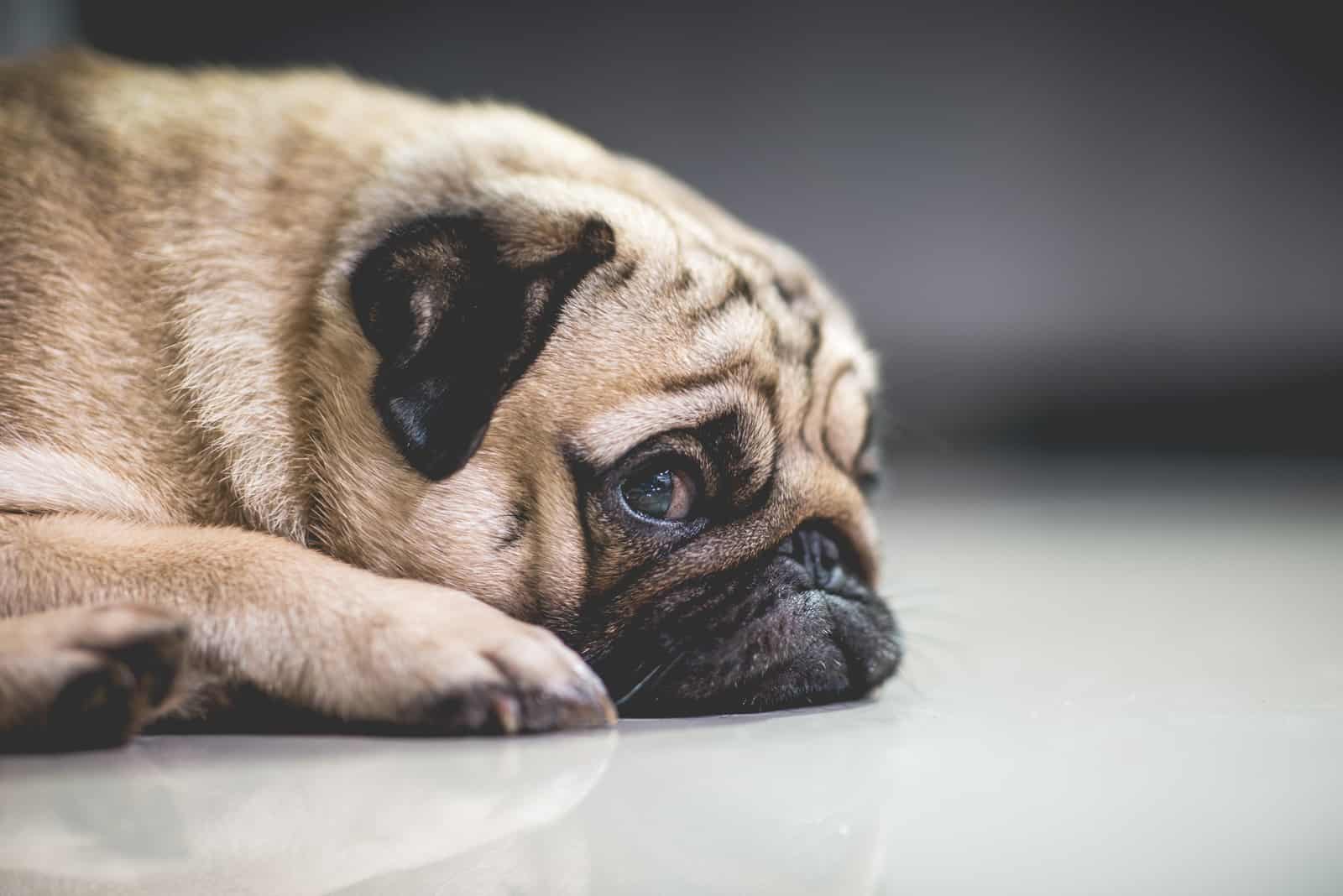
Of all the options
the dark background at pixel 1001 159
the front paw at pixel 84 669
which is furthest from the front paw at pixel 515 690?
the dark background at pixel 1001 159

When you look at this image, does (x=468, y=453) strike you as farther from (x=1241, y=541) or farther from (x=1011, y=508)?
(x=1011, y=508)

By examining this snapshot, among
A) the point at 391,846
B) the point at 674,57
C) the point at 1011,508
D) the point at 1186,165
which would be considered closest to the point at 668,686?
the point at 391,846

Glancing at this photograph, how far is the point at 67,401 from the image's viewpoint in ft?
7.17

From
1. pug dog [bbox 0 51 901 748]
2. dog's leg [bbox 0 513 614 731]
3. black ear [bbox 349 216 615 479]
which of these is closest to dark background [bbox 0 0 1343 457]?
pug dog [bbox 0 51 901 748]

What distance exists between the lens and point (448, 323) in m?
2.14

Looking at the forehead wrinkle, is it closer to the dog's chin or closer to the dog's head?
the dog's head

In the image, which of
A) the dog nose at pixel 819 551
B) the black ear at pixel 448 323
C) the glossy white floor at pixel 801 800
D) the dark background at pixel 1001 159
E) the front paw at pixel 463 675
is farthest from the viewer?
the dark background at pixel 1001 159

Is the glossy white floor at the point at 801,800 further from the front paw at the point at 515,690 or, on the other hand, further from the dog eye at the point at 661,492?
the dog eye at the point at 661,492

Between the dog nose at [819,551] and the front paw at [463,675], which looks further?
the dog nose at [819,551]

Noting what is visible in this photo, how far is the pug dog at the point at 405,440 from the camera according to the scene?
1895 mm

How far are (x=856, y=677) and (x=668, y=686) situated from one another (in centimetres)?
36

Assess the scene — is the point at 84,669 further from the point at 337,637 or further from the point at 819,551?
the point at 819,551

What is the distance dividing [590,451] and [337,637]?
544mm

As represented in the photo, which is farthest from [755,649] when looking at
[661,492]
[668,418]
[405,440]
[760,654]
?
[405,440]
